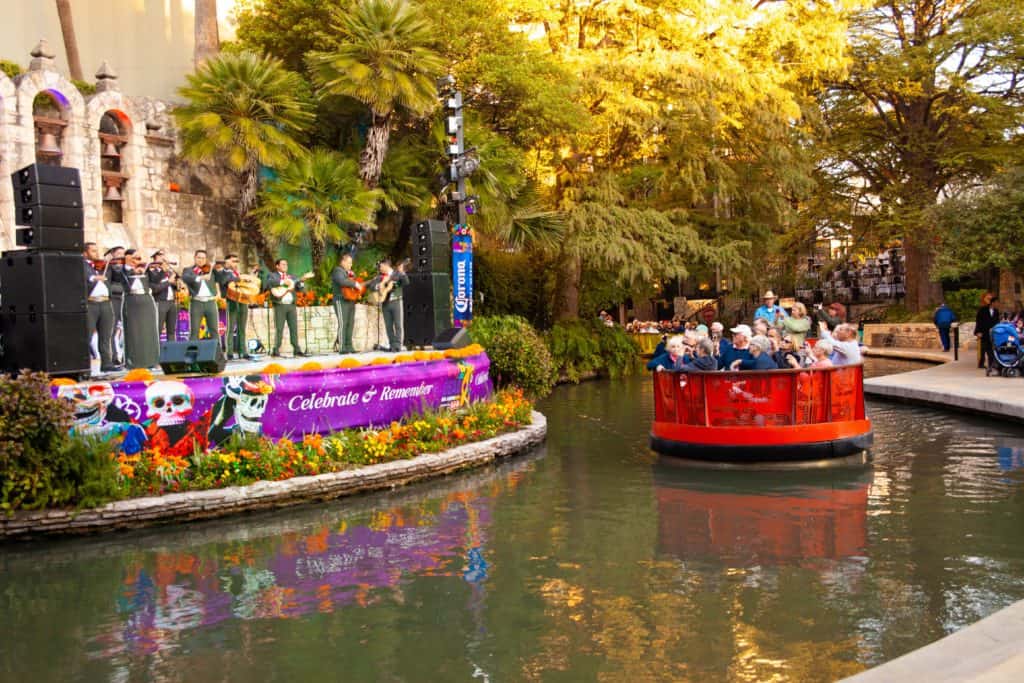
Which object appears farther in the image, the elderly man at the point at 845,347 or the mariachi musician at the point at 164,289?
the mariachi musician at the point at 164,289

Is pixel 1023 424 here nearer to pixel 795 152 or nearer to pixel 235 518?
pixel 235 518

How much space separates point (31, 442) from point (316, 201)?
1437cm

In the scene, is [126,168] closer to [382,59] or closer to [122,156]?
[122,156]

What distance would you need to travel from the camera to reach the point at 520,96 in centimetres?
2641

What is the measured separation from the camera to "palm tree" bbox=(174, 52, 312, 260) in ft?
76.8

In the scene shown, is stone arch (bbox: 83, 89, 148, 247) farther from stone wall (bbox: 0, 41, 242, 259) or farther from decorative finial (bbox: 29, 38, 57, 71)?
decorative finial (bbox: 29, 38, 57, 71)

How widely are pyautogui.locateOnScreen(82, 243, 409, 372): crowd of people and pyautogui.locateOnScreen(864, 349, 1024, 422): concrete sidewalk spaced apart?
10457 mm

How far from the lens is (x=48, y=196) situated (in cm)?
1188

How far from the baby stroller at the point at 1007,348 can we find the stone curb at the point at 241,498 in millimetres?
12636

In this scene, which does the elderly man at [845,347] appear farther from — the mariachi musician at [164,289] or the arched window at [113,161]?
the arched window at [113,161]

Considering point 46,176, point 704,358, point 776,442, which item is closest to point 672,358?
point 704,358

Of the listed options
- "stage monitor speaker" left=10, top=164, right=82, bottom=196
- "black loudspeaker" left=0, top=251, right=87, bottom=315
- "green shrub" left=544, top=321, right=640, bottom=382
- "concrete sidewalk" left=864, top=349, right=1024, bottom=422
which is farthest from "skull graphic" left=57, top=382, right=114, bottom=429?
"green shrub" left=544, top=321, right=640, bottom=382

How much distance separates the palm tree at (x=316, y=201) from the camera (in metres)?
23.8

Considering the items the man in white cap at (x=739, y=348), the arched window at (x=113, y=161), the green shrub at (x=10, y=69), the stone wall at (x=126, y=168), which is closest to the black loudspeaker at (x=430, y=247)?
the man in white cap at (x=739, y=348)
